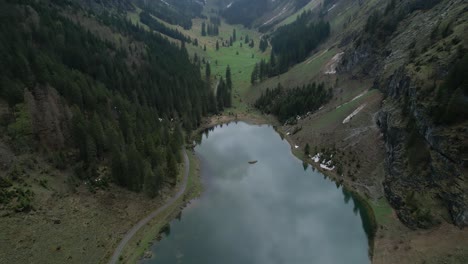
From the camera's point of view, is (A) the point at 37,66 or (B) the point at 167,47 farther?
(B) the point at 167,47

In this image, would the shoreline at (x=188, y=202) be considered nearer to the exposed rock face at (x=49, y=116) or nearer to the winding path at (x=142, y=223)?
the winding path at (x=142, y=223)

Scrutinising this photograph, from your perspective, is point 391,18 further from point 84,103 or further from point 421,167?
point 84,103

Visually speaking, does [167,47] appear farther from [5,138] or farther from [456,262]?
[456,262]

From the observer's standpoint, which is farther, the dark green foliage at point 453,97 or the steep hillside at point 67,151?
the dark green foliage at point 453,97

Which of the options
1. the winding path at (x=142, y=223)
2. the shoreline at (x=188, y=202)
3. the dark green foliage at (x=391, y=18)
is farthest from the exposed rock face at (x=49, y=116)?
the dark green foliage at (x=391, y=18)

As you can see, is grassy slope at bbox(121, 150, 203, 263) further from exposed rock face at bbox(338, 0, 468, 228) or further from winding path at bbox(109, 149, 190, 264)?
exposed rock face at bbox(338, 0, 468, 228)

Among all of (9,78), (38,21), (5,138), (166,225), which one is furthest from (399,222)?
(38,21)
